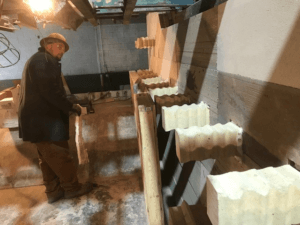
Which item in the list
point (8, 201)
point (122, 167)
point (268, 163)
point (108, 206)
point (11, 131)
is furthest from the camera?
point (11, 131)

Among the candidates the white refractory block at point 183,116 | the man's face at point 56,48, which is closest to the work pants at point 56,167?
the man's face at point 56,48

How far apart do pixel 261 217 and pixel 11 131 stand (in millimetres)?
5469

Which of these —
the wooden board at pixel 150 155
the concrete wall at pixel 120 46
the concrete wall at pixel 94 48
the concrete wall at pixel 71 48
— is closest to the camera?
the wooden board at pixel 150 155

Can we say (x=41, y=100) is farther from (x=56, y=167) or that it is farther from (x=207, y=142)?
(x=207, y=142)

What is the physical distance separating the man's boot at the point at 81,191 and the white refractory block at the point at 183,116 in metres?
1.70

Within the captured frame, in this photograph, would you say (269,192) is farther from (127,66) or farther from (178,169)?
(127,66)

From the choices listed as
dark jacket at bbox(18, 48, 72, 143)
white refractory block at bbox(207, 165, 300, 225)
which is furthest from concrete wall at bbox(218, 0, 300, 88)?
dark jacket at bbox(18, 48, 72, 143)

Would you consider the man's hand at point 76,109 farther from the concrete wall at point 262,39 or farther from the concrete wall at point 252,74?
the concrete wall at point 262,39

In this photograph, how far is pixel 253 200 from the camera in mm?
765

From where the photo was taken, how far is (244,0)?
128 centimetres

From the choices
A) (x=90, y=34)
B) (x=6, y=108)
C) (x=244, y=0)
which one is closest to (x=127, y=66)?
(x=90, y=34)

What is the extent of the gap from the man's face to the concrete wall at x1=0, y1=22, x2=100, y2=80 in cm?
639

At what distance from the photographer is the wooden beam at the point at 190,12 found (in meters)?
1.88

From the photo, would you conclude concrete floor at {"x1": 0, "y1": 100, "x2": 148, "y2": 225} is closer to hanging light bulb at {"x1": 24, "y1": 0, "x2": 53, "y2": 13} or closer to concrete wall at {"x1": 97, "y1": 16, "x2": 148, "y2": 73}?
hanging light bulb at {"x1": 24, "y1": 0, "x2": 53, "y2": 13}
